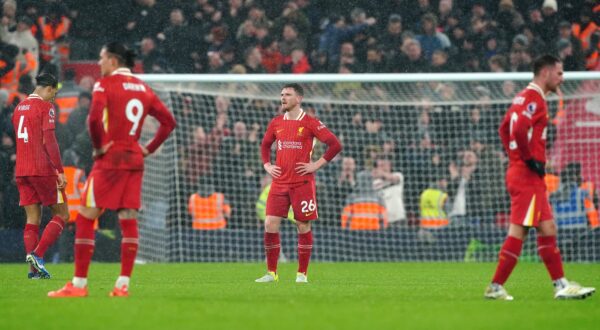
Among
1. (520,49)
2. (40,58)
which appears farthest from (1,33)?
(520,49)

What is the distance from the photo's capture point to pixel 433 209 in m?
17.5

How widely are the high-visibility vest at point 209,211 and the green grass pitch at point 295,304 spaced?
4.04m

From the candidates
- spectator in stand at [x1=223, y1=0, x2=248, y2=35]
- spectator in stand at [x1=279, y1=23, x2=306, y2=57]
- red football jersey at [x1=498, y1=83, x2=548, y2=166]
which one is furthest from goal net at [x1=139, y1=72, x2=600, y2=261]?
red football jersey at [x1=498, y1=83, x2=548, y2=166]

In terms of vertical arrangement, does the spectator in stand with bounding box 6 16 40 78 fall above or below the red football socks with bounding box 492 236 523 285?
above

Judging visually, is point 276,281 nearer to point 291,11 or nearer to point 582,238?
point 582,238

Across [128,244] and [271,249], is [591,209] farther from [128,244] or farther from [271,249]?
[128,244]

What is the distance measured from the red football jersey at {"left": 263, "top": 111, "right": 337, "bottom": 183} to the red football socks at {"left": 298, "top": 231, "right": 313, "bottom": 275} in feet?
2.17

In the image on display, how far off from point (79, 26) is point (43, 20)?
0.72 m

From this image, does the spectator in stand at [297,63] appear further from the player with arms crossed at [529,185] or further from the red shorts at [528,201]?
the red shorts at [528,201]

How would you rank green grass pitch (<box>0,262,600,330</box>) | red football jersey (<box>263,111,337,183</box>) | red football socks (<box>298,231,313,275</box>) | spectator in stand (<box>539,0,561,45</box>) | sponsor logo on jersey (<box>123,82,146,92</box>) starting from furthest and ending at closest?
spectator in stand (<box>539,0,561,45</box>) → red football jersey (<box>263,111,337,183</box>) → red football socks (<box>298,231,313,275</box>) → sponsor logo on jersey (<box>123,82,146,92</box>) → green grass pitch (<box>0,262,600,330</box>)

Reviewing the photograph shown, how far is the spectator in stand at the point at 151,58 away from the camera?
1983 cm

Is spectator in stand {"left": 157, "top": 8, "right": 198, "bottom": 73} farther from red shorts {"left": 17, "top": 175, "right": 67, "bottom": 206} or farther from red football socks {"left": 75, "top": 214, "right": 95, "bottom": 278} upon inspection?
red football socks {"left": 75, "top": 214, "right": 95, "bottom": 278}

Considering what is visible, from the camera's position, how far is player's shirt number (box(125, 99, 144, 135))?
8398 mm

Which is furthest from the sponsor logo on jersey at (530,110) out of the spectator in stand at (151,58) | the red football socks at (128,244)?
the spectator in stand at (151,58)
